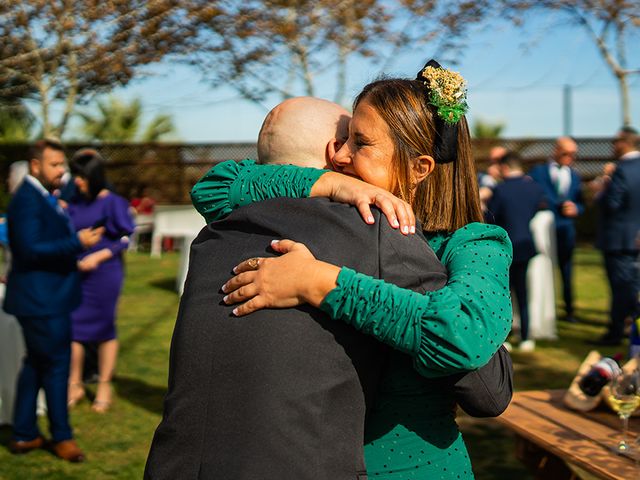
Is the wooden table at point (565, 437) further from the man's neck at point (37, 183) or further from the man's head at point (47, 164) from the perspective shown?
the man's head at point (47, 164)

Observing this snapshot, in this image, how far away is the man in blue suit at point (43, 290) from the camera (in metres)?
5.05

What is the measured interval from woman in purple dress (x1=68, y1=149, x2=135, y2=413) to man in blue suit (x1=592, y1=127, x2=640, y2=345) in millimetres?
5028

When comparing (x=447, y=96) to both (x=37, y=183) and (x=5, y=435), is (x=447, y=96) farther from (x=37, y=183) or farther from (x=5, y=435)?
(x=5, y=435)

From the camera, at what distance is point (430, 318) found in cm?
149

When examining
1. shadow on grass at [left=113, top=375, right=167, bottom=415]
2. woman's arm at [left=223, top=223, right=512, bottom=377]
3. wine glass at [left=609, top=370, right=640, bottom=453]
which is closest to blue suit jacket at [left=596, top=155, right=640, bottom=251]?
shadow on grass at [left=113, top=375, right=167, bottom=415]

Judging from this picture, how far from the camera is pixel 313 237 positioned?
155 cm

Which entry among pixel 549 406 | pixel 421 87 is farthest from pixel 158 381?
pixel 421 87

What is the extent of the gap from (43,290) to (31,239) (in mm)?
335

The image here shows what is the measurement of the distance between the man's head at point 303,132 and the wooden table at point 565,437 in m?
1.55

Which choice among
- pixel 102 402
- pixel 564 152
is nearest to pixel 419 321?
pixel 102 402

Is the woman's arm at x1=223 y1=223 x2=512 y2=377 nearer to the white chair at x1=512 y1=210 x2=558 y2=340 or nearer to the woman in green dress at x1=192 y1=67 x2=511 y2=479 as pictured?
the woman in green dress at x1=192 y1=67 x2=511 y2=479

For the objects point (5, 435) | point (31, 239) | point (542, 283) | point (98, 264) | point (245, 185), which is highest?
point (245, 185)

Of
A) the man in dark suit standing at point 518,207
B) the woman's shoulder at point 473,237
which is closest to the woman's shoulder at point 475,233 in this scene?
the woman's shoulder at point 473,237

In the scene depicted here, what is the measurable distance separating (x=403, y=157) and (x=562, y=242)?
876 centimetres
